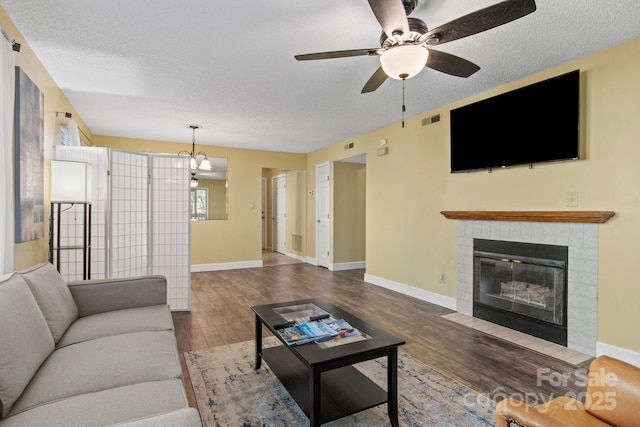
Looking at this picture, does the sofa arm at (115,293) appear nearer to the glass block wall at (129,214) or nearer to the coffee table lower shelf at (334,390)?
the coffee table lower shelf at (334,390)

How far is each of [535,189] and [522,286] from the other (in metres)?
0.98

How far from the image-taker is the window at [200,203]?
6.69 meters

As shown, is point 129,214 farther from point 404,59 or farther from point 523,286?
point 523,286

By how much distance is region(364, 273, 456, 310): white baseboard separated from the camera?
4136mm

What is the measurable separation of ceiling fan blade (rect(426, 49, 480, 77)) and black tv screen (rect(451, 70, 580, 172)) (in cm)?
126

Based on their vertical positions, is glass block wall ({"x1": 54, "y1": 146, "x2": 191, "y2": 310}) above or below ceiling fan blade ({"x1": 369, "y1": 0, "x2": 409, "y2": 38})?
below

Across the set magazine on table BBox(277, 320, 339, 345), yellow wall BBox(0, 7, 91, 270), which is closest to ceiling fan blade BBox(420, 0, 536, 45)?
magazine on table BBox(277, 320, 339, 345)

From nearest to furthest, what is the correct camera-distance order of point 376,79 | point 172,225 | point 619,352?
point 376,79 → point 619,352 → point 172,225

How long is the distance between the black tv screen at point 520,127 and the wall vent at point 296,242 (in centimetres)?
471

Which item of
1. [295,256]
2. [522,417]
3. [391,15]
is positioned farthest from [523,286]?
[295,256]

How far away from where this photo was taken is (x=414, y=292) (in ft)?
15.3

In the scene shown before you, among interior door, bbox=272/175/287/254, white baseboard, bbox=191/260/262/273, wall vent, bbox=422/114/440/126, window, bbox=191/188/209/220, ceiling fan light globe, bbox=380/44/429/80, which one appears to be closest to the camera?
ceiling fan light globe, bbox=380/44/429/80

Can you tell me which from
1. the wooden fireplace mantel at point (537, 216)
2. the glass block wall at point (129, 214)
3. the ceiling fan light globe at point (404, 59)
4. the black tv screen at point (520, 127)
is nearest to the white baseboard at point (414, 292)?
the wooden fireplace mantel at point (537, 216)

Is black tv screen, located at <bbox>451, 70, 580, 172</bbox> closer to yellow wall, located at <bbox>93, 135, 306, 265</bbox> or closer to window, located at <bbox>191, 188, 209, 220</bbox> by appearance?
yellow wall, located at <bbox>93, 135, 306, 265</bbox>
